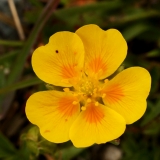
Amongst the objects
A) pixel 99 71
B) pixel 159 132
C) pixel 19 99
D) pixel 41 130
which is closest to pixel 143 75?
pixel 99 71

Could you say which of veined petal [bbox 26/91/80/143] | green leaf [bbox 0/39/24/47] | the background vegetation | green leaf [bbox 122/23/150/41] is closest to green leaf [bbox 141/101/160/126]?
the background vegetation

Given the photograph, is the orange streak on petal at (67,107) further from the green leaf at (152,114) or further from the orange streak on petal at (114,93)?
the green leaf at (152,114)

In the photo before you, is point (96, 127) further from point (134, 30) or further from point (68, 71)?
point (134, 30)

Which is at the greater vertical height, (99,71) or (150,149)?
(99,71)

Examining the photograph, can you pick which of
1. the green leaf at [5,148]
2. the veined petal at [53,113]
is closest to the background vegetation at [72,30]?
the green leaf at [5,148]

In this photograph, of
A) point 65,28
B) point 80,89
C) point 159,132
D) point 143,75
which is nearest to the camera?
point 143,75

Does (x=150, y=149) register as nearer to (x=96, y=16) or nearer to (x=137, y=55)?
(x=137, y=55)

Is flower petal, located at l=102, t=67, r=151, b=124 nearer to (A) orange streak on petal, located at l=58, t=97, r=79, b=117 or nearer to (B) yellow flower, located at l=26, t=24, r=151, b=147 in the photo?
(B) yellow flower, located at l=26, t=24, r=151, b=147

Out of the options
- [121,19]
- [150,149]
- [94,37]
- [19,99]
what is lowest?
[150,149]
